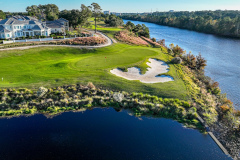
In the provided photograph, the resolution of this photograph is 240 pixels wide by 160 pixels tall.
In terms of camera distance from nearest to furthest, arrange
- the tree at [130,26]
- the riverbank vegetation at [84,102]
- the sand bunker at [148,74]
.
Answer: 1. the riverbank vegetation at [84,102]
2. the sand bunker at [148,74]
3. the tree at [130,26]

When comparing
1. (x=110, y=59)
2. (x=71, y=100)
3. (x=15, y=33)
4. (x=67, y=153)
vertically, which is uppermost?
(x=15, y=33)

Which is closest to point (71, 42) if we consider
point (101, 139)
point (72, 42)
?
point (72, 42)

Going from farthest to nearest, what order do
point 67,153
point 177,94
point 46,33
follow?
point 46,33, point 177,94, point 67,153

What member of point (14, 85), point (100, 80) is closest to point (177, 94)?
point (100, 80)

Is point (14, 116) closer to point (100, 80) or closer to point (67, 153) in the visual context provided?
point (67, 153)

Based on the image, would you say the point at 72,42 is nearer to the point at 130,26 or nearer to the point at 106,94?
the point at 106,94

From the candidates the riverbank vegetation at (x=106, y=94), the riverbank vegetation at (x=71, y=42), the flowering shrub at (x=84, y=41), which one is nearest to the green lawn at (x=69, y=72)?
the riverbank vegetation at (x=106, y=94)

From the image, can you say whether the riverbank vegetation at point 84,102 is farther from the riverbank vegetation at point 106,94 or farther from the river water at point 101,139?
the river water at point 101,139
